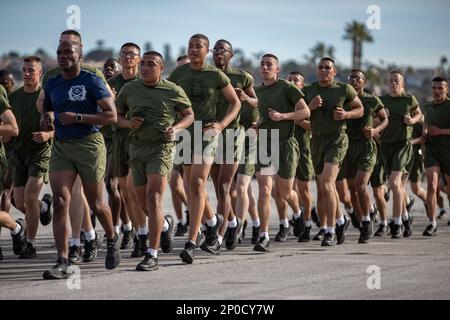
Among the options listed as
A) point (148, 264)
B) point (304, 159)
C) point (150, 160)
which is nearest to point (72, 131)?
point (150, 160)

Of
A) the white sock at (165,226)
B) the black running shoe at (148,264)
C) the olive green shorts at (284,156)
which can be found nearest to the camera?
the black running shoe at (148,264)

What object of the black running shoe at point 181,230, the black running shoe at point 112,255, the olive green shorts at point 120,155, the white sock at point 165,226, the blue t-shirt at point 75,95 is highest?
the blue t-shirt at point 75,95

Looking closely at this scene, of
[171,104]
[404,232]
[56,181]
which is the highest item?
[171,104]

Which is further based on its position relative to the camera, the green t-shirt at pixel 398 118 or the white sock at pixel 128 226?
the green t-shirt at pixel 398 118

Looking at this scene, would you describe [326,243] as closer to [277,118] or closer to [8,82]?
[277,118]

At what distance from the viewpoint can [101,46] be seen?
4569 inches

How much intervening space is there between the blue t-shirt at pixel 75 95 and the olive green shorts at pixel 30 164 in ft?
7.55

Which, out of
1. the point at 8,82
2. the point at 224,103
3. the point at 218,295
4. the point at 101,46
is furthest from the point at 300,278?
the point at 101,46

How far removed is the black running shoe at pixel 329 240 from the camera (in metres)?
14.6

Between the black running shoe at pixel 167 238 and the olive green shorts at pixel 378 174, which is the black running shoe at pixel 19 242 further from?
the olive green shorts at pixel 378 174

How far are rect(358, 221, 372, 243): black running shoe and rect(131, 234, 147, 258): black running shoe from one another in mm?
3520

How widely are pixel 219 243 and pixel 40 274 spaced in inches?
110

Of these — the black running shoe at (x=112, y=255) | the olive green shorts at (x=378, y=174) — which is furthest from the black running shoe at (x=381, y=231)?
the black running shoe at (x=112, y=255)
